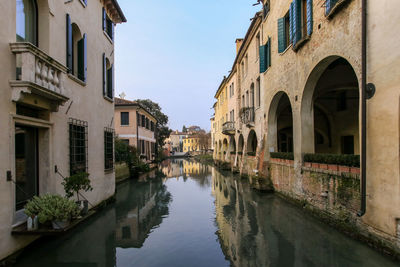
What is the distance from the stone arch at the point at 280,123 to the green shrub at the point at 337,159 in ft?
13.7

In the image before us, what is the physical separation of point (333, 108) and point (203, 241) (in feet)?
40.5

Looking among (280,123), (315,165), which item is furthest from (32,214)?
(280,123)

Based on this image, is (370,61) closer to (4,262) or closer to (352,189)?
(352,189)

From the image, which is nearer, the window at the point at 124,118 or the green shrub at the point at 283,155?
the green shrub at the point at 283,155

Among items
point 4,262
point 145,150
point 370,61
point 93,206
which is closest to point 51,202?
point 4,262

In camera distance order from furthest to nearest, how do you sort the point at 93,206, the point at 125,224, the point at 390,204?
the point at 93,206
the point at 125,224
the point at 390,204

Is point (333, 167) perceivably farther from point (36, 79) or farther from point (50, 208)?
point (36, 79)

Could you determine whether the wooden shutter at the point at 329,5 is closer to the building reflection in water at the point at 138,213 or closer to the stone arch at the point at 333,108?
the stone arch at the point at 333,108

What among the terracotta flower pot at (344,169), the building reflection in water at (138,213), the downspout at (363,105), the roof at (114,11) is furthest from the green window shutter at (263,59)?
the building reflection in water at (138,213)

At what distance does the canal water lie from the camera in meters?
5.00

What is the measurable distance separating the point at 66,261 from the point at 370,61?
25.4 feet

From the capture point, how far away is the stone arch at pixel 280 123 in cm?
1264

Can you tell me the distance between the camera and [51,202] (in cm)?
506

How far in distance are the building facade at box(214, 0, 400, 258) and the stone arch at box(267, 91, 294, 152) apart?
8cm
